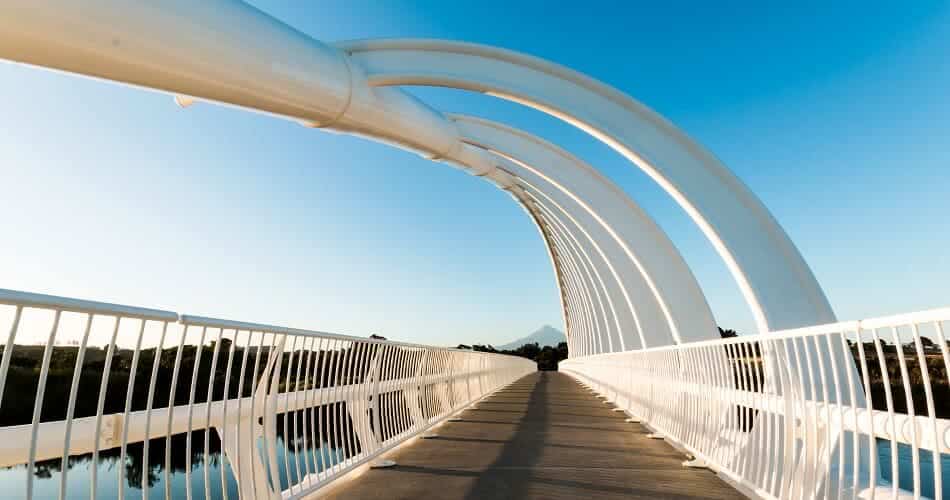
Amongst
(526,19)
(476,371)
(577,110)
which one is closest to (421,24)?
(526,19)

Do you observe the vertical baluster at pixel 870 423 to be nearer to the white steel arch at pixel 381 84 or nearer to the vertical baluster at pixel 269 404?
the vertical baluster at pixel 269 404

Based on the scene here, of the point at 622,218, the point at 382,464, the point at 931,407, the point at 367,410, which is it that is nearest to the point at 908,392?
the point at 931,407

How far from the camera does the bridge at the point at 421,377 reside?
363 cm

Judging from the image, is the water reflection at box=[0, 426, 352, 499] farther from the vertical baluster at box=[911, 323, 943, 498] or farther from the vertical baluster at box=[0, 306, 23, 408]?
the vertical baluster at box=[911, 323, 943, 498]

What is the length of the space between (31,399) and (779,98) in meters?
16.4

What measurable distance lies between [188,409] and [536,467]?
371cm

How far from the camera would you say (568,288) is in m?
45.4

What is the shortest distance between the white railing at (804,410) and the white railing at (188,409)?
3512 mm

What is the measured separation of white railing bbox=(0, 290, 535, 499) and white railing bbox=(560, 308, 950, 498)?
351cm

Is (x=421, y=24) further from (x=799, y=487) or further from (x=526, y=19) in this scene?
(x=799, y=487)

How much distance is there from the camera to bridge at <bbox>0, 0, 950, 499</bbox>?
11.9 feet

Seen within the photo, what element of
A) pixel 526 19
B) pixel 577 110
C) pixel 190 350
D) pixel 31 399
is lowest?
pixel 31 399

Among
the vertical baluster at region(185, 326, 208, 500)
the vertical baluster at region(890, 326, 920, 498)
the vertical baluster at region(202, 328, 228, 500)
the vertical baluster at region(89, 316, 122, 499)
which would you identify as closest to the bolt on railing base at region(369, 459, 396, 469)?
the vertical baluster at region(202, 328, 228, 500)

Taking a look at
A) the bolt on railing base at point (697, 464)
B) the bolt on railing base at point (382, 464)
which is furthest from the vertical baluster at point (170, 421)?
the bolt on railing base at point (697, 464)
